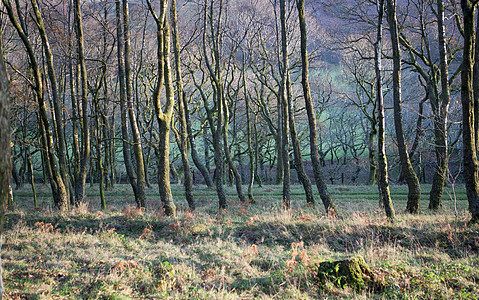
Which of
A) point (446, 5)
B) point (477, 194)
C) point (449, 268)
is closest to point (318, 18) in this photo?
point (446, 5)

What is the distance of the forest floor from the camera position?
16.7 feet

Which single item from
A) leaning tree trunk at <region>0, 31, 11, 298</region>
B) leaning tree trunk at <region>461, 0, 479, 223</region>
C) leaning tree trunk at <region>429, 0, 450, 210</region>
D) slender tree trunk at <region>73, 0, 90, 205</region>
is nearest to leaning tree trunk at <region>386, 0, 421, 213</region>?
leaning tree trunk at <region>429, 0, 450, 210</region>

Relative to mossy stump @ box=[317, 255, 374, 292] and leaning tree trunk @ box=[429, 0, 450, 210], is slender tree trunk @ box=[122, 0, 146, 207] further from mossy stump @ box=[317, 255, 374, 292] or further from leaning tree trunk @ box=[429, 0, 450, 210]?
leaning tree trunk @ box=[429, 0, 450, 210]

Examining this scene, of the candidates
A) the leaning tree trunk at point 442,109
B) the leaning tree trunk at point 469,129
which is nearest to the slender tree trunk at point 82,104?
the leaning tree trunk at point 469,129

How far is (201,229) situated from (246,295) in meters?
4.39

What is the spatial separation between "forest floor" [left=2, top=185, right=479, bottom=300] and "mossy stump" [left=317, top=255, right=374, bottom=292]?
0.34 feet

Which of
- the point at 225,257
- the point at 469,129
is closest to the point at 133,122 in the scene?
the point at 225,257

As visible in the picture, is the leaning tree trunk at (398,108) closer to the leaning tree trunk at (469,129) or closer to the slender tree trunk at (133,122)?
the leaning tree trunk at (469,129)

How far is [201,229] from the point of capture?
934 centimetres

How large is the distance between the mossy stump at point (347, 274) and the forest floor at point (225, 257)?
10 cm

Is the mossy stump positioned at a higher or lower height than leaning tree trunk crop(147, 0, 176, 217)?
lower

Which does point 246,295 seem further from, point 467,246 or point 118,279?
point 467,246

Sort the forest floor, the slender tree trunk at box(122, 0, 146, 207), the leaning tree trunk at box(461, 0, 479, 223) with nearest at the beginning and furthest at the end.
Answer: the forest floor
the leaning tree trunk at box(461, 0, 479, 223)
the slender tree trunk at box(122, 0, 146, 207)

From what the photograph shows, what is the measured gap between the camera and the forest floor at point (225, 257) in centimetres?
510
